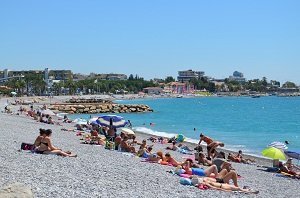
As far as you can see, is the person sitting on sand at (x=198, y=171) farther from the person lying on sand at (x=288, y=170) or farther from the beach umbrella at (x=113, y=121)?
the beach umbrella at (x=113, y=121)

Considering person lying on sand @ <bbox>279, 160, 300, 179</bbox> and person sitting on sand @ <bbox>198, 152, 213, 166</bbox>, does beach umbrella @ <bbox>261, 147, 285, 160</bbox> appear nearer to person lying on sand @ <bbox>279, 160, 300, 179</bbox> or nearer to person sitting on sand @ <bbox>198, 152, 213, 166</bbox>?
person lying on sand @ <bbox>279, 160, 300, 179</bbox>

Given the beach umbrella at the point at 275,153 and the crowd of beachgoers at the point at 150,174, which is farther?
the beach umbrella at the point at 275,153

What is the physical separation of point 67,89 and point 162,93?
182 feet

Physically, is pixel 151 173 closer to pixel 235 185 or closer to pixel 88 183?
pixel 235 185

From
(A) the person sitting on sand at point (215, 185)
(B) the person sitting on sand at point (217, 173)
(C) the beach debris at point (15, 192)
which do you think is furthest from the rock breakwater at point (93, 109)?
(C) the beach debris at point (15, 192)

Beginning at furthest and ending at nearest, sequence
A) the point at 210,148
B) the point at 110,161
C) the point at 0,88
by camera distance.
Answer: the point at 0,88, the point at 210,148, the point at 110,161

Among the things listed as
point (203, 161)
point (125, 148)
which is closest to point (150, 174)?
point (203, 161)

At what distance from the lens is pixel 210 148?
18297 millimetres

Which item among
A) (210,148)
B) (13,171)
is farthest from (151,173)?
(210,148)

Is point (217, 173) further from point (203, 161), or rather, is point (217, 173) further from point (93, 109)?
point (93, 109)

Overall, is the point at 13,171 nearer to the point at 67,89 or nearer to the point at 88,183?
the point at 88,183

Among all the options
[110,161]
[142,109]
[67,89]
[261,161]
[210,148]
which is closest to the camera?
[110,161]

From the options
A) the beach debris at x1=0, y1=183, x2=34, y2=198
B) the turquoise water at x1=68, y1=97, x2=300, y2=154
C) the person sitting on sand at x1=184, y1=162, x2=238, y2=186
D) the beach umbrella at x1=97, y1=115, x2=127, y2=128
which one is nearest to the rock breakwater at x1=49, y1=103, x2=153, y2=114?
the turquoise water at x1=68, y1=97, x2=300, y2=154

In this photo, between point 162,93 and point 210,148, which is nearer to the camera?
point 210,148
